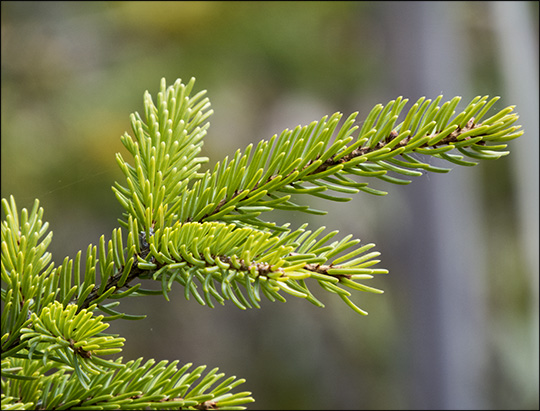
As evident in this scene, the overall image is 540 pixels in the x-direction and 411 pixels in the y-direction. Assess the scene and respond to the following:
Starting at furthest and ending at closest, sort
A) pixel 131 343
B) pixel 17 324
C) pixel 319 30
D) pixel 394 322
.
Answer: pixel 319 30
pixel 394 322
pixel 131 343
pixel 17 324

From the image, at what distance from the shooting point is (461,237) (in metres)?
1.61

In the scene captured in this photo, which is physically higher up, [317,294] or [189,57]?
[189,57]

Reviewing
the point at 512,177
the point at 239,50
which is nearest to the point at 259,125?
the point at 239,50

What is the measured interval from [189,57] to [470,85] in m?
0.90

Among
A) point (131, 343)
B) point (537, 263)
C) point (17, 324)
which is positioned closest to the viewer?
point (17, 324)

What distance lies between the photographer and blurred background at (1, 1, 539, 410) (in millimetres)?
1491

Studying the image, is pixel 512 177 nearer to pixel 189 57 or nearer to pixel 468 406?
pixel 468 406

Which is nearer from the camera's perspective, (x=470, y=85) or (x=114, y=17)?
(x=470, y=85)

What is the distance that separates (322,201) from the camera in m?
1.89

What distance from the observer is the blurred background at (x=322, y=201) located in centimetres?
149

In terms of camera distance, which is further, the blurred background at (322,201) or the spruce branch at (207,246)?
the blurred background at (322,201)

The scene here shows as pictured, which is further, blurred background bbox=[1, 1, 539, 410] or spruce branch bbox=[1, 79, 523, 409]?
blurred background bbox=[1, 1, 539, 410]

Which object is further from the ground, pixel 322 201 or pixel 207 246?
pixel 322 201

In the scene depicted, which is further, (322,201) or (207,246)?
(322,201)
